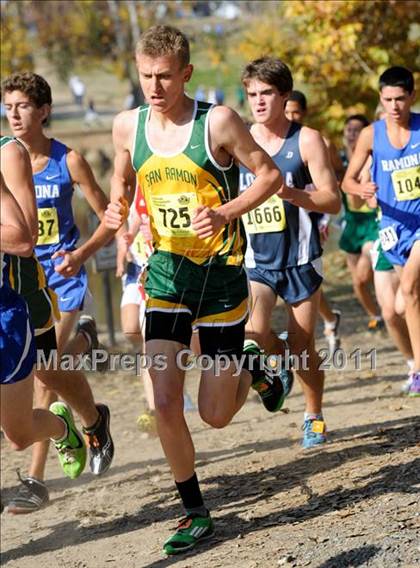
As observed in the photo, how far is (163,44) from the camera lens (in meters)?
5.25

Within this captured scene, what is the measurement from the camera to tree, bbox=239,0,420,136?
41.4 feet

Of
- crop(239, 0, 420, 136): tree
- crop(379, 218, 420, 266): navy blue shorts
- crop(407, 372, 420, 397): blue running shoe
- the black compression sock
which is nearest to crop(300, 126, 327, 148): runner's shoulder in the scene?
crop(379, 218, 420, 266): navy blue shorts

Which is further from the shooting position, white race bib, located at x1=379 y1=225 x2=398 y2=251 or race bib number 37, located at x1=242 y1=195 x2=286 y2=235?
white race bib, located at x1=379 y1=225 x2=398 y2=251

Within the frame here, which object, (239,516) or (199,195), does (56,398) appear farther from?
(199,195)

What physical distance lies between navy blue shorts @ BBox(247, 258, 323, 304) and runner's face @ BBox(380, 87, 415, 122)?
1262 millimetres

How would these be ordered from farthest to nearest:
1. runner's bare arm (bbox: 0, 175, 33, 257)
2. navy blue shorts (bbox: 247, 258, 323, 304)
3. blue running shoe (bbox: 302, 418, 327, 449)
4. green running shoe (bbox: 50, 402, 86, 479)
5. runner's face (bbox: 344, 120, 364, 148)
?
runner's face (bbox: 344, 120, 364, 148), blue running shoe (bbox: 302, 418, 327, 449), navy blue shorts (bbox: 247, 258, 323, 304), green running shoe (bbox: 50, 402, 86, 479), runner's bare arm (bbox: 0, 175, 33, 257)

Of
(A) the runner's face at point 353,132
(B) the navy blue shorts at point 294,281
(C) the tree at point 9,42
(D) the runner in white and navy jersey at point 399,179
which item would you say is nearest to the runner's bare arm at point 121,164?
(B) the navy blue shorts at point 294,281

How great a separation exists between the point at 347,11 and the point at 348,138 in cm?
207

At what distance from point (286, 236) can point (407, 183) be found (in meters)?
1.06

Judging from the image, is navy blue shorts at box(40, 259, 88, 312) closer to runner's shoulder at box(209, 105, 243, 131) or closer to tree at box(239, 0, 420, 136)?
runner's shoulder at box(209, 105, 243, 131)

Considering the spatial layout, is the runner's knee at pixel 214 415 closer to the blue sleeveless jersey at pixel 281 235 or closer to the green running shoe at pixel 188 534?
the green running shoe at pixel 188 534

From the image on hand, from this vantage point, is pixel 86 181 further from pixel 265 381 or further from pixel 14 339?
pixel 14 339

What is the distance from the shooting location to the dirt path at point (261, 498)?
4961 mm
